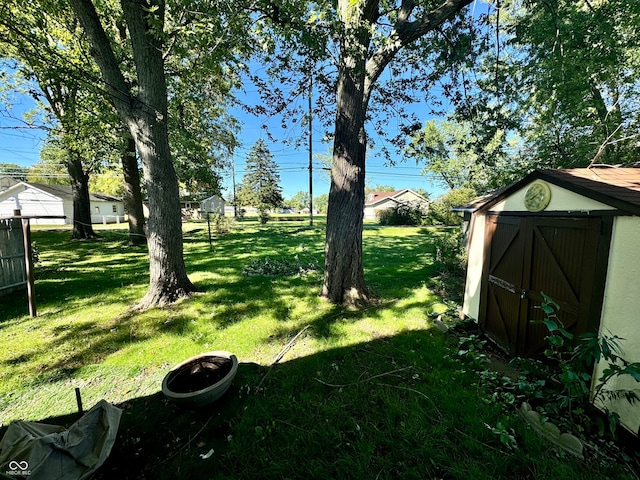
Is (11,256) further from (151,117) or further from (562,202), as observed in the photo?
(562,202)

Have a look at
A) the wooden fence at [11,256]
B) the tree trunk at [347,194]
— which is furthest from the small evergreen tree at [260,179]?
the tree trunk at [347,194]

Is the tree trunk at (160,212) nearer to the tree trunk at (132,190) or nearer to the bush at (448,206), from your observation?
the tree trunk at (132,190)

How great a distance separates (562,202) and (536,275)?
0.92 meters

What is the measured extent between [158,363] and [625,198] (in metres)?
5.24

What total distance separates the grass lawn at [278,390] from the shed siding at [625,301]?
19.2 inches

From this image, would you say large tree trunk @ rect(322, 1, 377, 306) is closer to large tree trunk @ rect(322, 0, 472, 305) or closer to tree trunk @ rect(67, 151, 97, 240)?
large tree trunk @ rect(322, 0, 472, 305)

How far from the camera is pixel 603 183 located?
2.53 meters

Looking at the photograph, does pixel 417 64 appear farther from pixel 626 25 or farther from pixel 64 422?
pixel 64 422

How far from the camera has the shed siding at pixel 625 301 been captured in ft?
6.78

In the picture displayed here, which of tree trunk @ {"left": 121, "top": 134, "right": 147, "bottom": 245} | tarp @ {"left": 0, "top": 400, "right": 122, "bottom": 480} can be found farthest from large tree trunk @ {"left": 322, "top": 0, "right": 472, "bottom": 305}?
tree trunk @ {"left": 121, "top": 134, "right": 147, "bottom": 245}

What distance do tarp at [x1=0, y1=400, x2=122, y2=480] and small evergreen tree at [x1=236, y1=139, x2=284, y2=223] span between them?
38901mm

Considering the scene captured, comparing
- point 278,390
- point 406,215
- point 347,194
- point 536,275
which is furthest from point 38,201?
point 536,275

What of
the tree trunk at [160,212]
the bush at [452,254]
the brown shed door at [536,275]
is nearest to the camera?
the brown shed door at [536,275]

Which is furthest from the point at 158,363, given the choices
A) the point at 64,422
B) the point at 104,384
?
the point at 64,422
